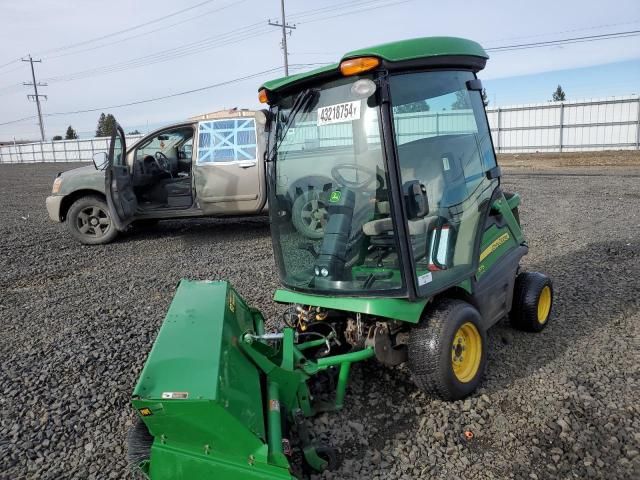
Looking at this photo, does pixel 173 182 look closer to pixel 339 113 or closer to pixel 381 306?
pixel 339 113

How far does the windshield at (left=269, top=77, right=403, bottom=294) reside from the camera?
3067 millimetres

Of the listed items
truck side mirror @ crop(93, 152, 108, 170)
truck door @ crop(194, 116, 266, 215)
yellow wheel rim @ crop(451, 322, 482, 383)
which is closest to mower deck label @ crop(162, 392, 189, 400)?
yellow wheel rim @ crop(451, 322, 482, 383)

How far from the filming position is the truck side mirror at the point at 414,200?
302cm

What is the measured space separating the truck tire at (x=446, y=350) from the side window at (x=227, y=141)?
17.1 feet

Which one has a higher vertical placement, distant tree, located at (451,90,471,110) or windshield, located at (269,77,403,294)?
distant tree, located at (451,90,471,110)

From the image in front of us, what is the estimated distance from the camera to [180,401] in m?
2.23

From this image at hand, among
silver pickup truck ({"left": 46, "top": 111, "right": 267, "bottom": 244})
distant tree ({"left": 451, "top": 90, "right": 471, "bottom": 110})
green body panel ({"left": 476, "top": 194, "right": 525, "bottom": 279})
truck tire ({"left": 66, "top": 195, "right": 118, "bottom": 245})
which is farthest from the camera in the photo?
truck tire ({"left": 66, "top": 195, "right": 118, "bottom": 245})

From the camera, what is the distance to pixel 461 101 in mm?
3535

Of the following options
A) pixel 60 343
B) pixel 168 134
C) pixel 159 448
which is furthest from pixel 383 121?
pixel 168 134

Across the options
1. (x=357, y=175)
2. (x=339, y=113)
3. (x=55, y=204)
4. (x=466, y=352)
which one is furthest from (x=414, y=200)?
(x=55, y=204)

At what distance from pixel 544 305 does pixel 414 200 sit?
2.04 m

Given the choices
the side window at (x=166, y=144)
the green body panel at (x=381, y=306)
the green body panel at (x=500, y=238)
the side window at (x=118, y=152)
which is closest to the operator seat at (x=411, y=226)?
the green body panel at (x=381, y=306)

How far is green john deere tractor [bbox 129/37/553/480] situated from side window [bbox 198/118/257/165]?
449 cm

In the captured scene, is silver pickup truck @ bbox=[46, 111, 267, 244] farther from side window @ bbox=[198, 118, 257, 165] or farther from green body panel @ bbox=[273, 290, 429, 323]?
green body panel @ bbox=[273, 290, 429, 323]
